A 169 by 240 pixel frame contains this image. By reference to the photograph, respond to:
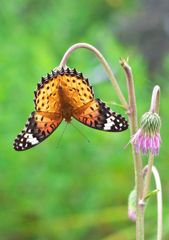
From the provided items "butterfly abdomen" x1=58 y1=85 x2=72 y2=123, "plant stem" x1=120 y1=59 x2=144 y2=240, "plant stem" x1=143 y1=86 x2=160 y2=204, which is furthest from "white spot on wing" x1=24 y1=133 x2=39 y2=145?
"plant stem" x1=143 y1=86 x2=160 y2=204

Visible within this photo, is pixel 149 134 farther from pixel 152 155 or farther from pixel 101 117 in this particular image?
pixel 101 117

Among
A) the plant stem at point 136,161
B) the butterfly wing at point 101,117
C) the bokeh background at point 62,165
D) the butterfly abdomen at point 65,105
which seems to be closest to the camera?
the plant stem at point 136,161

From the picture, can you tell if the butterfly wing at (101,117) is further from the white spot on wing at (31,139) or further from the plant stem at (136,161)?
the white spot on wing at (31,139)

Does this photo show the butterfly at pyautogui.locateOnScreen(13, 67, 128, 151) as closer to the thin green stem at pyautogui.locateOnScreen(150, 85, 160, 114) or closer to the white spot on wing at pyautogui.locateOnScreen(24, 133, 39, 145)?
the white spot on wing at pyautogui.locateOnScreen(24, 133, 39, 145)

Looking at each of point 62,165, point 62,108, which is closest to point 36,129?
point 62,108

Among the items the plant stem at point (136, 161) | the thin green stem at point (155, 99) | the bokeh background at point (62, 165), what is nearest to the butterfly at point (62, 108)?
the plant stem at point (136, 161)

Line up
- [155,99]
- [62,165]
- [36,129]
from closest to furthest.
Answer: [155,99], [36,129], [62,165]

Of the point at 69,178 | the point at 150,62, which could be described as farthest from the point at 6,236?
the point at 150,62
